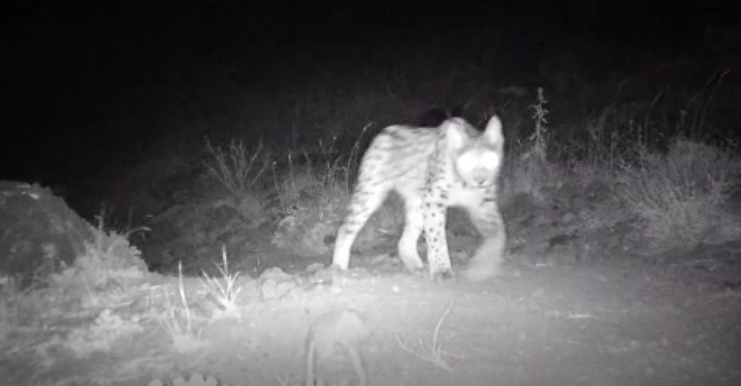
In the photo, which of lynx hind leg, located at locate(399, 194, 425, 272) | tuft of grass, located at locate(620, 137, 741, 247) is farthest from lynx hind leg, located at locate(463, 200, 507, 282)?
tuft of grass, located at locate(620, 137, 741, 247)

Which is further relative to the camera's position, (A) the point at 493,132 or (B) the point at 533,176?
(B) the point at 533,176

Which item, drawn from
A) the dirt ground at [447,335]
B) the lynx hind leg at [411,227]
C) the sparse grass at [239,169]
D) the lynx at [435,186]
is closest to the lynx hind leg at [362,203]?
the lynx at [435,186]

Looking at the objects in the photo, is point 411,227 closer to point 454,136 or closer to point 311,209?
point 454,136

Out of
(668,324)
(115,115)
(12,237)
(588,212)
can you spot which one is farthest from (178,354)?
(115,115)

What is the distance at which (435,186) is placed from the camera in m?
6.95

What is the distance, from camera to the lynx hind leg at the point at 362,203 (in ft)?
24.0

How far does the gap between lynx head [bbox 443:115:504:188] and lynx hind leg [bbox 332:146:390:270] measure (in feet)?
3.22

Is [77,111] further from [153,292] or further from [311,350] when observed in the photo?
[311,350]

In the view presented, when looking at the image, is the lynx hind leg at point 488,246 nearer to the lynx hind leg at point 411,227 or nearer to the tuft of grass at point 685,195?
the lynx hind leg at point 411,227

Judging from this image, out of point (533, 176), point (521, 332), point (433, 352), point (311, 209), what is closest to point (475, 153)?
Result: point (521, 332)

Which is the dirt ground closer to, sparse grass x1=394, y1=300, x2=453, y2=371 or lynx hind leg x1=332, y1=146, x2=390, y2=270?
sparse grass x1=394, y1=300, x2=453, y2=371

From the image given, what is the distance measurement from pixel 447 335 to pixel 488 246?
8.05ft

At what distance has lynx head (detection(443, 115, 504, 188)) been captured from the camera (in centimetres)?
680

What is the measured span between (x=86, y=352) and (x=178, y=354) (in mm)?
772
